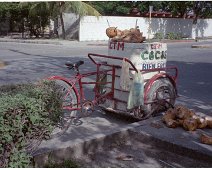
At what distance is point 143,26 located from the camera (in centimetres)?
3484

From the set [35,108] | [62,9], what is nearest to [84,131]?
[35,108]

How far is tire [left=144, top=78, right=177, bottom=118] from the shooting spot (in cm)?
610

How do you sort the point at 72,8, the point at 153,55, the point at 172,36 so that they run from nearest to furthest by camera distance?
the point at 153,55 → the point at 72,8 → the point at 172,36

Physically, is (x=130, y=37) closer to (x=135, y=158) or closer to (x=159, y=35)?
(x=135, y=158)

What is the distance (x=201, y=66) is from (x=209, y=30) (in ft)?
104

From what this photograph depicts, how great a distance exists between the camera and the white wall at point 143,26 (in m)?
29.1

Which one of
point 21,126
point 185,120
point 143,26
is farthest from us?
point 143,26

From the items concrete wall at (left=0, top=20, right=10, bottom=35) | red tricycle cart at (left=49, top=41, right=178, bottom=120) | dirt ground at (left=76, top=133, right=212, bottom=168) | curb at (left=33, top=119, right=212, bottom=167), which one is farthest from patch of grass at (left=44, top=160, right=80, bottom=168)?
concrete wall at (left=0, top=20, right=10, bottom=35)

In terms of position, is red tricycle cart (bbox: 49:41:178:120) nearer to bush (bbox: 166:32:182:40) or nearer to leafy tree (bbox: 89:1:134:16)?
bush (bbox: 166:32:182:40)

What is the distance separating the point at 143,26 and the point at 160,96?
2919cm

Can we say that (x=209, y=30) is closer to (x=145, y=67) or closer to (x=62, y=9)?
(x=62, y=9)

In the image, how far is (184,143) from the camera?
16.1 feet

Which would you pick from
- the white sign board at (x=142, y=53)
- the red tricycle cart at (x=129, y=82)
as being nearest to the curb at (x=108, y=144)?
the red tricycle cart at (x=129, y=82)

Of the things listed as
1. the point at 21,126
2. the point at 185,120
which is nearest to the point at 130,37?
the point at 185,120
